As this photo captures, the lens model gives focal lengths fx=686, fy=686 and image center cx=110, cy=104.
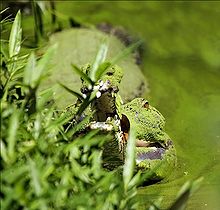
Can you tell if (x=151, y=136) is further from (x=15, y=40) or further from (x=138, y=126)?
(x=15, y=40)

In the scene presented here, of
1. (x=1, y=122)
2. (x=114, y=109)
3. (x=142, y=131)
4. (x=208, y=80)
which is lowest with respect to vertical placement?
(x=208, y=80)

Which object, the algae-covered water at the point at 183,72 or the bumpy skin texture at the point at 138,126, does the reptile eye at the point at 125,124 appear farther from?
the algae-covered water at the point at 183,72

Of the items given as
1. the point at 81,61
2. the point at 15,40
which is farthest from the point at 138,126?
the point at 15,40

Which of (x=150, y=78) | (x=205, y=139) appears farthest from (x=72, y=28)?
(x=205, y=139)

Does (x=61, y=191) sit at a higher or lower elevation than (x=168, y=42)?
higher

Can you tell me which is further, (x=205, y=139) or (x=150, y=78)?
(x=150, y=78)

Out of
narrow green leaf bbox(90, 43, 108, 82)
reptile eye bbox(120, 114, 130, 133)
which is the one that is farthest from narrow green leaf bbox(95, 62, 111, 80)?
reptile eye bbox(120, 114, 130, 133)

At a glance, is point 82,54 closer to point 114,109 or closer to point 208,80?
point 208,80
